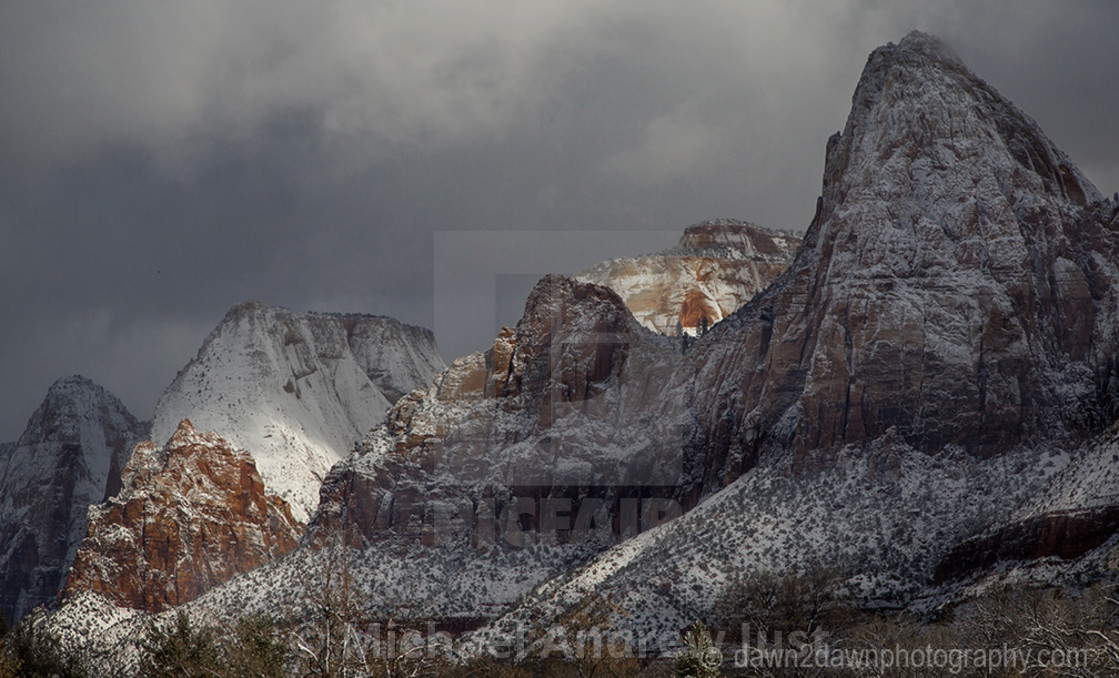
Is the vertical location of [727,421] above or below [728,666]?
above

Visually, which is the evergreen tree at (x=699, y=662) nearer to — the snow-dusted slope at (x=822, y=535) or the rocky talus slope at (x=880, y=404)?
the snow-dusted slope at (x=822, y=535)

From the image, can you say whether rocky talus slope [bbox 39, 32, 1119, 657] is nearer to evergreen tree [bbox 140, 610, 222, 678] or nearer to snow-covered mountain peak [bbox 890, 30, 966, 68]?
snow-covered mountain peak [bbox 890, 30, 966, 68]

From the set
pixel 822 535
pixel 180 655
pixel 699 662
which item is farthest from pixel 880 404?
pixel 180 655

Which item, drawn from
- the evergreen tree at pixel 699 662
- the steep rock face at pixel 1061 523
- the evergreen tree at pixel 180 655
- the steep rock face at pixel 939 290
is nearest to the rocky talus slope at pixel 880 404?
the steep rock face at pixel 939 290

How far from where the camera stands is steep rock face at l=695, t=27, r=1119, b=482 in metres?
161

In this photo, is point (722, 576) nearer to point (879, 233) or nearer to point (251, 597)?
point (879, 233)

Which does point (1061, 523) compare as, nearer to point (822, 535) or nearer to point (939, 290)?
point (822, 535)

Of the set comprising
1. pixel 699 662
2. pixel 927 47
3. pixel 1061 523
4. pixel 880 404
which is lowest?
pixel 699 662

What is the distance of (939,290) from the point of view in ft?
547

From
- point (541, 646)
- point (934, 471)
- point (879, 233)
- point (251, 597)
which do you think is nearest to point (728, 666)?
point (541, 646)

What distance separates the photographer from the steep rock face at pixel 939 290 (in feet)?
528

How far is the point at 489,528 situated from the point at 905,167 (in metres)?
69.7

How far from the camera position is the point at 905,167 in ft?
576

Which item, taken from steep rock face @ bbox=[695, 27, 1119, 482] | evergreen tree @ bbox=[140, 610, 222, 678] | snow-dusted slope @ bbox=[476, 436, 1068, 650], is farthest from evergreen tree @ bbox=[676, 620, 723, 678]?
steep rock face @ bbox=[695, 27, 1119, 482]
